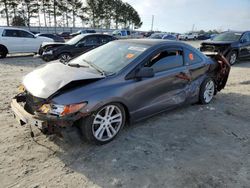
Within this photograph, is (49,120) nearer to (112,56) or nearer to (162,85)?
(112,56)

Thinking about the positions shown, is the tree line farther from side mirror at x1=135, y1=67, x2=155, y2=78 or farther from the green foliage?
side mirror at x1=135, y1=67, x2=155, y2=78

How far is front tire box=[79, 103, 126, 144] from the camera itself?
3668 millimetres

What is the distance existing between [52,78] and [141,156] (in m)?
1.73

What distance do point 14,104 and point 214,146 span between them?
3.14 meters

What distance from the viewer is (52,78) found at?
3.91m

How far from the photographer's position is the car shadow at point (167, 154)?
3.16 meters

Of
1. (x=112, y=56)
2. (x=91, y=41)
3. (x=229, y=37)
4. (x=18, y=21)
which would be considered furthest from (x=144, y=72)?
(x=18, y=21)

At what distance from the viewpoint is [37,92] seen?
3656mm

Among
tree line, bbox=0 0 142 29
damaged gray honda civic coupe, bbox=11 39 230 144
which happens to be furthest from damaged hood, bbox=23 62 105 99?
tree line, bbox=0 0 142 29

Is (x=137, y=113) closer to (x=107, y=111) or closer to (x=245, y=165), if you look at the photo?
(x=107, y=111)

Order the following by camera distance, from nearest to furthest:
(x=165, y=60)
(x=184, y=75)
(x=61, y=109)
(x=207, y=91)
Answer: (x=61, y=109) → (x=165, y=60) → (x=184, y=75) → (x=207, y=91)

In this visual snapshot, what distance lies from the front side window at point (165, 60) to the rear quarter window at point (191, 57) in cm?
17

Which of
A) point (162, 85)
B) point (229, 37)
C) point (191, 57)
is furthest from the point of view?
point (229, 37)

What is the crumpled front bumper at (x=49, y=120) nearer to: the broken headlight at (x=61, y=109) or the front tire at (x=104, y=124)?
the broken headlight at (x=61, y=109)
